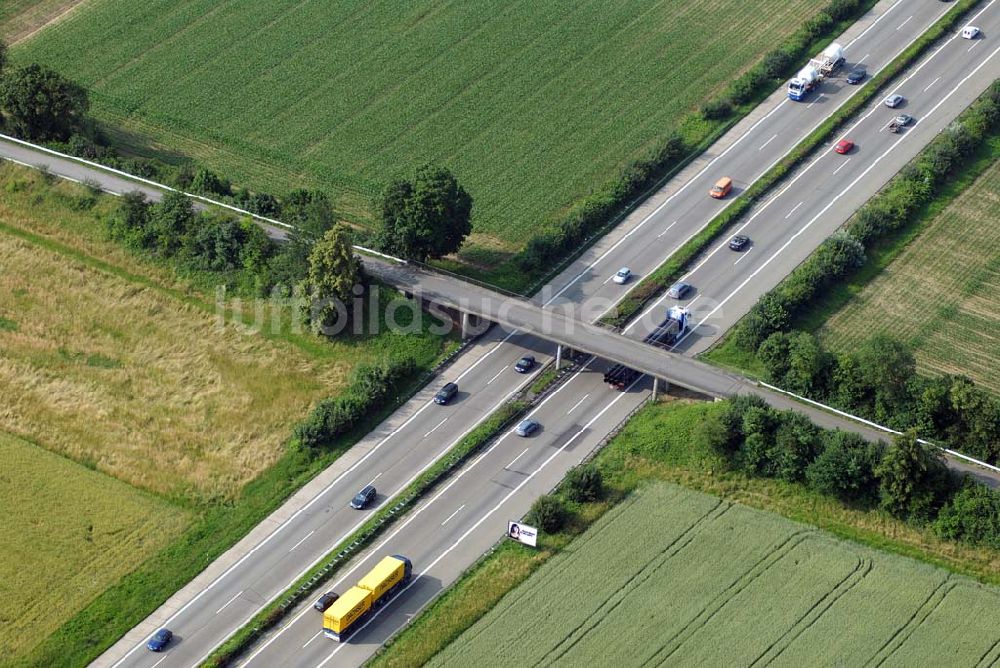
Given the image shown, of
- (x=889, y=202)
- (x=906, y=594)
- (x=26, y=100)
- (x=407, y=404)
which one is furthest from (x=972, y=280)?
(x=26, y=100)

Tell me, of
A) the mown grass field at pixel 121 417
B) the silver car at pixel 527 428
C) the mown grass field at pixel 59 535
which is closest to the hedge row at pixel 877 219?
the silver car at pixel 527 428

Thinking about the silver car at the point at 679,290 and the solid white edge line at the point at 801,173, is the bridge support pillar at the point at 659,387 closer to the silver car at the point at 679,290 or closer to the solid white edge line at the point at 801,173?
the solid white edge line at the point at 801,173

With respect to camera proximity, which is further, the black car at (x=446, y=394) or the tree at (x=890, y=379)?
the black car at (x=446, y=394)

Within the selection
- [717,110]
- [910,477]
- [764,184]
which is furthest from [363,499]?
[717,110]

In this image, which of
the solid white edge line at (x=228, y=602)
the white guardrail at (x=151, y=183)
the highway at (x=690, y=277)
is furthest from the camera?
the white guardrail at (x=151, y=183)

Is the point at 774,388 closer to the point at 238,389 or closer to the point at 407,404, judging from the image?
the point at 407,404

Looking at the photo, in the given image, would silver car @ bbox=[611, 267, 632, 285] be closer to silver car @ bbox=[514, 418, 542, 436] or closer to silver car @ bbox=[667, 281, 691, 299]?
silver car @ bbox=[667, 281, 691, 299]
